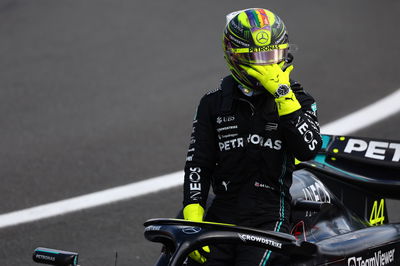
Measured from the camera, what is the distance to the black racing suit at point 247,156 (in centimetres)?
458

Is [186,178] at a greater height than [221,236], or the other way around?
[186,178]

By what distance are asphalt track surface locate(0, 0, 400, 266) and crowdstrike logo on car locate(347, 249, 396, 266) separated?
2.27 meters

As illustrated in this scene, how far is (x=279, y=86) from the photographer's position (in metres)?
4.45

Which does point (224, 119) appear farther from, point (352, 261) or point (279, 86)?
point (352, 261)

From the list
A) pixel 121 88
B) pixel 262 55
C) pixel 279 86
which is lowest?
pixel 279 86

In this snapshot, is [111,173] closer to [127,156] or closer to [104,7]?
[127,156]

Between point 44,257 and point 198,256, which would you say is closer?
point 44,257

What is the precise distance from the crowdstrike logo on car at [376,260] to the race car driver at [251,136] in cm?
41

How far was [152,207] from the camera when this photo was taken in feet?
24.3

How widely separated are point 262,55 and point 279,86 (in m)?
0.22

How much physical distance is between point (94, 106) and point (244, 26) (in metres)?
5.71

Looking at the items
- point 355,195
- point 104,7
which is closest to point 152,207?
point 355,195

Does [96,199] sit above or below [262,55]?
below

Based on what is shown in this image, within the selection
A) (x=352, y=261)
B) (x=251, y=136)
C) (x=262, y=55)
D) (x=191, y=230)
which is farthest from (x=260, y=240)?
(x=262, y=55)
